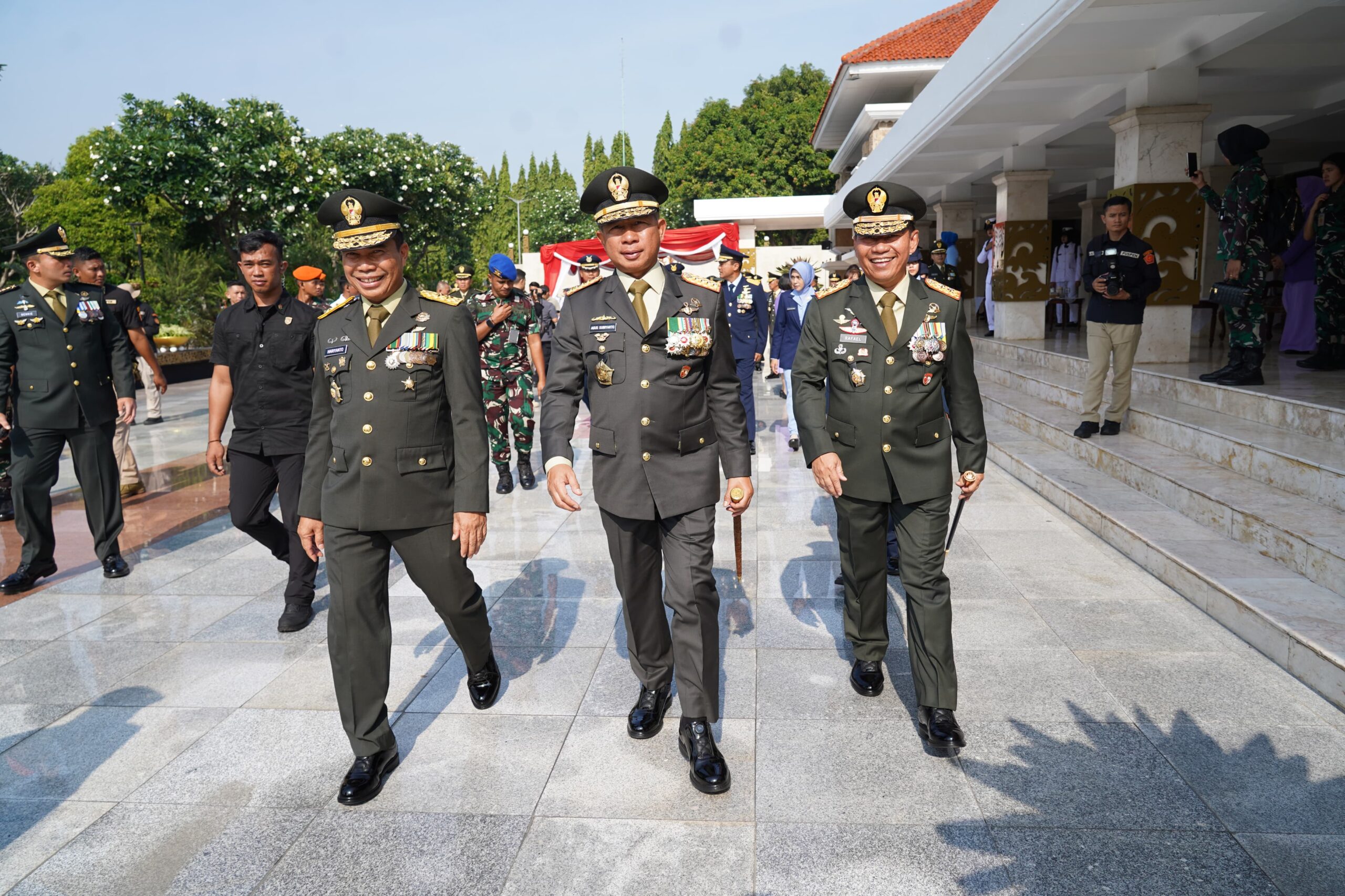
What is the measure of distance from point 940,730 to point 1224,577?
2.29m

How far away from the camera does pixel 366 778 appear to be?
3248 mm

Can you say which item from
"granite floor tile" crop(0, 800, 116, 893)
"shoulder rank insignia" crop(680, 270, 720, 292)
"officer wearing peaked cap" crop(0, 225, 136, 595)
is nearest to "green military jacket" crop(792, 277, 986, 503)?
"shoulder rank insignia" crop(680, 270, 720, 292)

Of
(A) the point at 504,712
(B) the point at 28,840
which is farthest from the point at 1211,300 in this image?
(B) the point at 28,840

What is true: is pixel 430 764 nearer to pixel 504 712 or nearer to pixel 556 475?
pixel 504 712

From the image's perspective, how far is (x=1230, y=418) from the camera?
752 centimetres

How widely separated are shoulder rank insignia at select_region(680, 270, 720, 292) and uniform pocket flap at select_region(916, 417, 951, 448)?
966 millimetres

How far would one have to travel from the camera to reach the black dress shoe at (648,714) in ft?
11.9

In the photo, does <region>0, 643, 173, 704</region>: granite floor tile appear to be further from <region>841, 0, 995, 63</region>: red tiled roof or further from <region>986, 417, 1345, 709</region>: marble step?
<region>841, 0, 995, 63</region>: red tiled roof

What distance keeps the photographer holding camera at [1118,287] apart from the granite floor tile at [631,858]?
623 centimetres

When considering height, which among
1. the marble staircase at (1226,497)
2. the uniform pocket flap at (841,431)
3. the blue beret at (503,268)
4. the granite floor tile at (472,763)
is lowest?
the granite floor tile at (472,763)

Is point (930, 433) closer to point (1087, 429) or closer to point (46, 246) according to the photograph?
point (1087, 429)

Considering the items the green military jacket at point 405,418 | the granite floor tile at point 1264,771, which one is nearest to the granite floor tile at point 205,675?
the green military jacket at point 405,418

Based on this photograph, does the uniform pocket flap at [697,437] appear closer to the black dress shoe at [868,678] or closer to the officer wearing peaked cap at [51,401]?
the black dress shoe at [868,678]

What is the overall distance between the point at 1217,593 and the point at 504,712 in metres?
3.53
